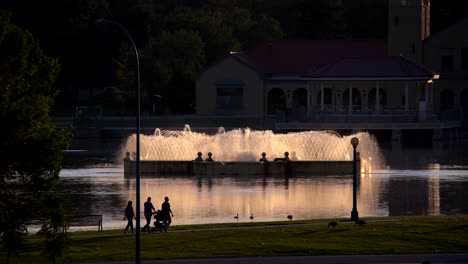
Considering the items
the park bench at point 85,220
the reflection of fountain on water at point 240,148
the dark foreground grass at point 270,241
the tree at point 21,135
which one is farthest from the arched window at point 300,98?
the tree at point 21,135

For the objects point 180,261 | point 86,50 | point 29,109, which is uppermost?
point 86,50

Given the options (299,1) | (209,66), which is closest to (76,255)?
(209,66)

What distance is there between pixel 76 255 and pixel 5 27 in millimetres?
6895

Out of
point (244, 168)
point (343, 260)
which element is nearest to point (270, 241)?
point (343, 260)

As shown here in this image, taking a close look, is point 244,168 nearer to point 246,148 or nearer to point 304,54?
point 246,148

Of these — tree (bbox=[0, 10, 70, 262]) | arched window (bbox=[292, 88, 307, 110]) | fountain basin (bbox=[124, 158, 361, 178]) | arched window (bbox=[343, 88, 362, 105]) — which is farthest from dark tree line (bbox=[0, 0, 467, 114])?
tree (bbox=[0, 10, 70, 262])

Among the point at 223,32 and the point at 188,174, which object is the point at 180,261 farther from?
the point at 223,32

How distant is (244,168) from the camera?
74938 millimetres

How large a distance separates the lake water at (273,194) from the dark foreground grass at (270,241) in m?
5.94

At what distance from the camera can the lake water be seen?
55.9m

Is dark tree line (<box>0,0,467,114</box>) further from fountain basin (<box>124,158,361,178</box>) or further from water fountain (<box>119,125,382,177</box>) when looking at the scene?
fountain basin (<box>124,158,361,178</box>)

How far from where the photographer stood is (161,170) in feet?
247

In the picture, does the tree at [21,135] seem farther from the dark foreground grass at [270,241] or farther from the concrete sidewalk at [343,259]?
the concrete sidewalk at [343,259]

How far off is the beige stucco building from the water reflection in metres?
34.2
